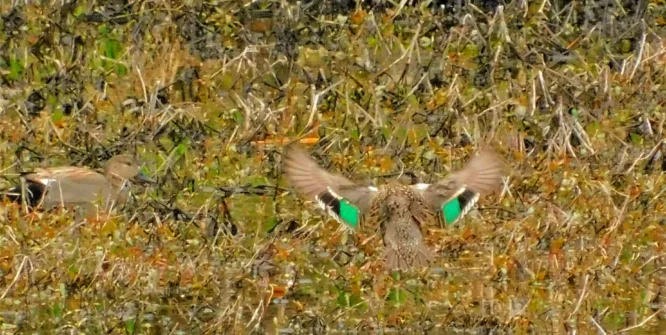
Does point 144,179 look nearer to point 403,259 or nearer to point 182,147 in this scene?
point 182,147

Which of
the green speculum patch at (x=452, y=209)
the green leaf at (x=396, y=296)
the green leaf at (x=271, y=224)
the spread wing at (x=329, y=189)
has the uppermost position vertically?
the spread wing at (x=329, y=189)

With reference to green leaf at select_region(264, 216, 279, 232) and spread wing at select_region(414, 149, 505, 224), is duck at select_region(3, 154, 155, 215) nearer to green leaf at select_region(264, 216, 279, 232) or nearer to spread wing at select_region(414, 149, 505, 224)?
green leaf at select_region(264, 216, 279, 232)

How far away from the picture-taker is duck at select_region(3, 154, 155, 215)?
10.0 meters

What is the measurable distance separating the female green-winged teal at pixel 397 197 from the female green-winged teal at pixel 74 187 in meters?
0.91

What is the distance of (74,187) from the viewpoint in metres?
10.3

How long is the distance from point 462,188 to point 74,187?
1.88m

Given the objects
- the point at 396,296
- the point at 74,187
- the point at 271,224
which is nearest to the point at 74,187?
the point at 74,187

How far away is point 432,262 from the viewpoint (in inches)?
369

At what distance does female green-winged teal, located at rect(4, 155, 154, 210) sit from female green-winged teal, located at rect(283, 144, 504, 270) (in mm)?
905

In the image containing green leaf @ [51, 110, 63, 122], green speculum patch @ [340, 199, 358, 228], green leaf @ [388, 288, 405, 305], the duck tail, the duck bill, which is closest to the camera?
green leaf @ [388, 288, 405, 305]

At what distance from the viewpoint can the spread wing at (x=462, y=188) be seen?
960cm

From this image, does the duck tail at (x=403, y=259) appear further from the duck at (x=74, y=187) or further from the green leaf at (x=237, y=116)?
the green leaf at (x=237, y=116)

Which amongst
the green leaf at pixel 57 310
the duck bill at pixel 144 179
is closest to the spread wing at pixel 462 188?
the duck bill at pixel 144 179

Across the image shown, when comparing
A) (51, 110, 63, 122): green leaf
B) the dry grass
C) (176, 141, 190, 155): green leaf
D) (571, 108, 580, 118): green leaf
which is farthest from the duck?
(571, 108, 580, 118): green leaf
